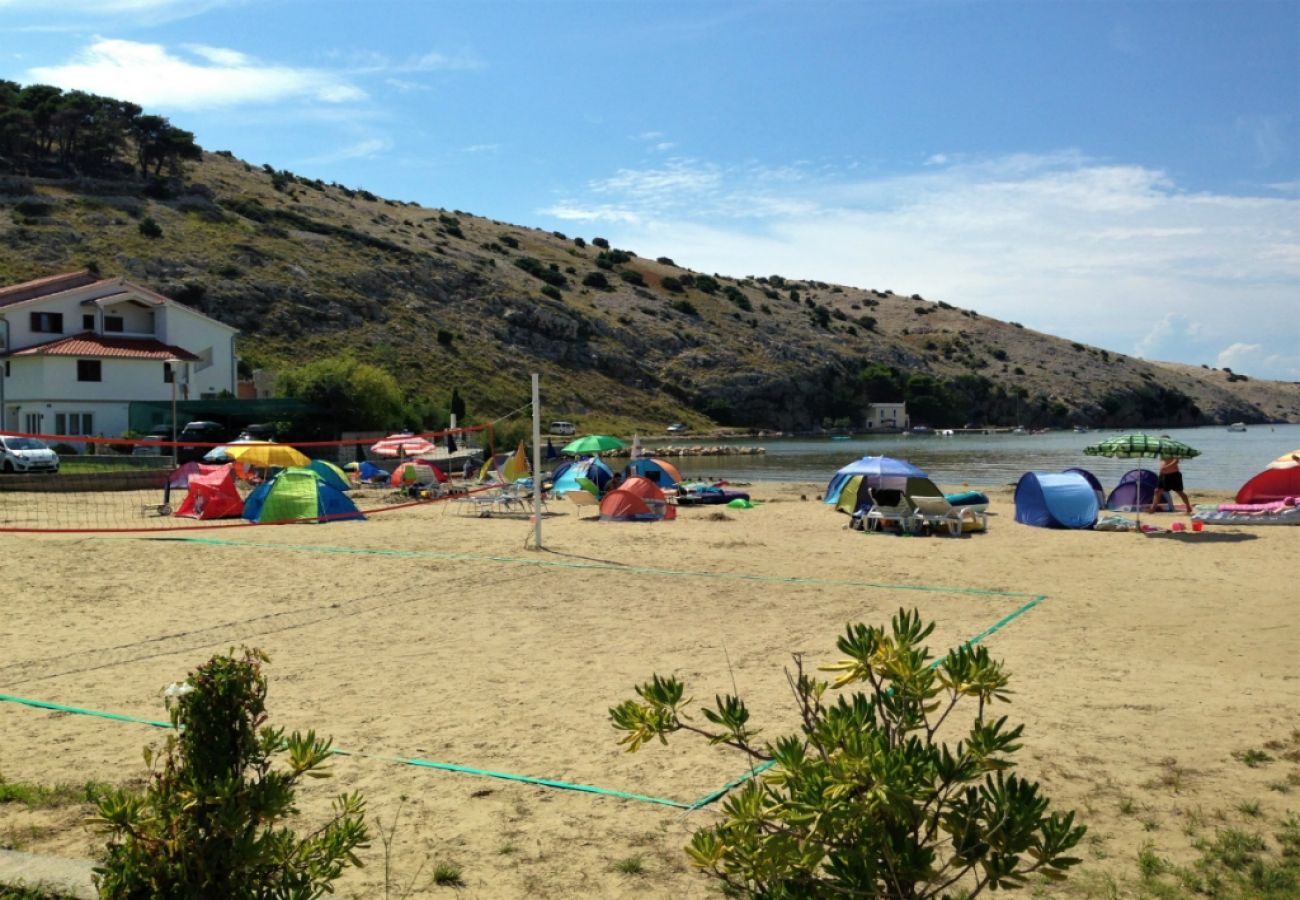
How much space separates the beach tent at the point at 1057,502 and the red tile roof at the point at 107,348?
29.7 m

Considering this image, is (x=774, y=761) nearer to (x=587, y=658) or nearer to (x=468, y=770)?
(x=468, y=770)

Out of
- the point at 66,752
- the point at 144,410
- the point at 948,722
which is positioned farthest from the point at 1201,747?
the point at 144,410

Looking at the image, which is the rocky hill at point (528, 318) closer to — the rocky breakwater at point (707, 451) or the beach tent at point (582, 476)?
the rocky breakwater at point (707, 451)

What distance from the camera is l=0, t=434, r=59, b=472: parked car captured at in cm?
2573

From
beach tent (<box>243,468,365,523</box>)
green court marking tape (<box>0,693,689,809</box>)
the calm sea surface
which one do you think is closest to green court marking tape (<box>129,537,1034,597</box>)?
beach tent (<box>243,468,365,523</box>)

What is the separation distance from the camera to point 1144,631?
938 cm

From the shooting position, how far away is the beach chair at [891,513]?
57.8 feet

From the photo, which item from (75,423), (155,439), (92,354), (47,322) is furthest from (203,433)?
(47,322)

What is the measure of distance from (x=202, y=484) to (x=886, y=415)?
84.8 meters

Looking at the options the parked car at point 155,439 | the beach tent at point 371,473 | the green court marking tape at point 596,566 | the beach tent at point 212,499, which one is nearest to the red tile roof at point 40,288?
the parked car at point 155,439

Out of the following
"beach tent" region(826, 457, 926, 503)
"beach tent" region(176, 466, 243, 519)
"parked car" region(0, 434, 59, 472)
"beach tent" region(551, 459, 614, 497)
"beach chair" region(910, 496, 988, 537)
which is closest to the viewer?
"beach chair" region(910, 496, 988, 537)

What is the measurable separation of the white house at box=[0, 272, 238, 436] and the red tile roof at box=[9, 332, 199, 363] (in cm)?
4

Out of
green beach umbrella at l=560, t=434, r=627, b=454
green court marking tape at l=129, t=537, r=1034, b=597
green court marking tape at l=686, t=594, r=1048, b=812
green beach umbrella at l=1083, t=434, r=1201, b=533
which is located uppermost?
green beach umbrella at l=560, t=434, r=627, b=454

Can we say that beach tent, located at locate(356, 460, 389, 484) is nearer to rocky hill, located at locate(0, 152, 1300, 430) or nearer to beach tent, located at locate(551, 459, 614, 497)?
beach tent, located at locate(551, 459, 614, 497)
